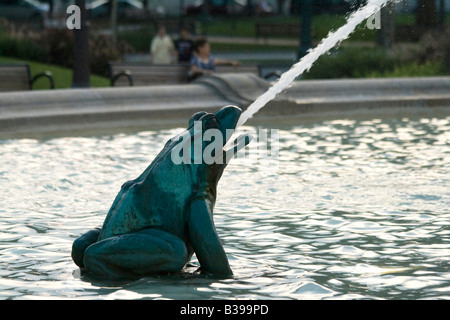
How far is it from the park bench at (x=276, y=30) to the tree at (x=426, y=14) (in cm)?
991

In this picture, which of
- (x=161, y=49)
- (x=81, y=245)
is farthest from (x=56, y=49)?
(x=81, y=245)

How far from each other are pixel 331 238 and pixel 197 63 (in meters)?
10.3

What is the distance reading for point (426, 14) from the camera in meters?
28.6

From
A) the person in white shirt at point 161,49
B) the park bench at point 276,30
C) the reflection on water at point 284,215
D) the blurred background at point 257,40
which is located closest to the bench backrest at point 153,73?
the blurred background at point 257,40

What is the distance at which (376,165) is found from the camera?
1030 cm

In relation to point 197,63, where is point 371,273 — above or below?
below

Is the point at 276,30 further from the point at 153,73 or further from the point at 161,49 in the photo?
the point at 153,73

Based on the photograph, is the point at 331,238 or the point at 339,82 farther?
the point at 339,82

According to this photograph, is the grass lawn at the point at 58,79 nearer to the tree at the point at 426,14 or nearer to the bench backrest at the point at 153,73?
the bench backrest at the point at 153,73

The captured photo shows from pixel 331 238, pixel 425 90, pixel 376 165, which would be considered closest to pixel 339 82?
pixel 425 90

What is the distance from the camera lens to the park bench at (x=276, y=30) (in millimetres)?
39031

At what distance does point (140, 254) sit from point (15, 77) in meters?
10.7
